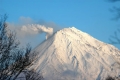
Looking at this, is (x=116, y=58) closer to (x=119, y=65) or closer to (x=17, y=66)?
(x=119, y=65)

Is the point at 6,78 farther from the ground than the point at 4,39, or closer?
closer

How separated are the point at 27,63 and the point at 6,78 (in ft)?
5.51

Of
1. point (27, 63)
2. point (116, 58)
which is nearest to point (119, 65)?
point (116, 58)

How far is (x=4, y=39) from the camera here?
862 inches

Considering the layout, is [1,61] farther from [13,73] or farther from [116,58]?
[116,58]

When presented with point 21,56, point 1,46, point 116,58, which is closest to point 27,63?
point 21,56

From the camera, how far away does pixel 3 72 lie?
2192 cm

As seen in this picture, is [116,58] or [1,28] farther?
[1,28]

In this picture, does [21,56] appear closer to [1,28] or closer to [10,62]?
[10,62]

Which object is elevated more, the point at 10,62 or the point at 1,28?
the point at 1,28

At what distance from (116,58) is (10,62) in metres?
8.08

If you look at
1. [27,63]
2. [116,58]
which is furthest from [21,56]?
[116,58]

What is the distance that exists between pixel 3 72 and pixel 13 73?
0.65m

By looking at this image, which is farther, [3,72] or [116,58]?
[3,72]
